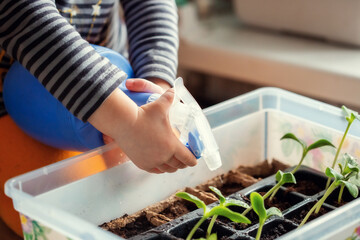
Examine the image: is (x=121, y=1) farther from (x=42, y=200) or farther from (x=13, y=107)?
(x=42, y=200)

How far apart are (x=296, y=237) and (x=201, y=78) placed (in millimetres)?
998

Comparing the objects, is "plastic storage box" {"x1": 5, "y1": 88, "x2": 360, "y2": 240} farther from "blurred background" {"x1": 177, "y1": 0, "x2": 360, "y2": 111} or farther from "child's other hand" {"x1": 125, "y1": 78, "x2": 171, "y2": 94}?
"blurred background" {"x1": 177, "y1": 0, "x2": 360, "y2": 111}

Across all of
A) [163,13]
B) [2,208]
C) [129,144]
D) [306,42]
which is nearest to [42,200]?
[129,144]

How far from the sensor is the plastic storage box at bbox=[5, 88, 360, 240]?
634 millimetres

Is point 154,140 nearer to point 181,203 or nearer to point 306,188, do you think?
point 181,203

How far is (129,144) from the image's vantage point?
2.28 ft

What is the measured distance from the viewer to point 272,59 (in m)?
1.30

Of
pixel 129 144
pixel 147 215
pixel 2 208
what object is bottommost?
pixel 2 208

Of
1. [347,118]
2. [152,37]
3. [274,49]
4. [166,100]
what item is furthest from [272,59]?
[166,100]

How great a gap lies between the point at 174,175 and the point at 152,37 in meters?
0.24

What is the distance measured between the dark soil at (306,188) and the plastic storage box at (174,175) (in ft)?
0.22

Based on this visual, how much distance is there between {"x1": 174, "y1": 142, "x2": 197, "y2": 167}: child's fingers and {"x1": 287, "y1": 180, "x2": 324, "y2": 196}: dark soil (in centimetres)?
16

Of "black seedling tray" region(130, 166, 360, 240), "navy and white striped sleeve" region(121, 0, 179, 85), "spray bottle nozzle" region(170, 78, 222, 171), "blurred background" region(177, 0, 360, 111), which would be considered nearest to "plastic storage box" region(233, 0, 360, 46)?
"blurred background" region(177, 0, 360, 111)

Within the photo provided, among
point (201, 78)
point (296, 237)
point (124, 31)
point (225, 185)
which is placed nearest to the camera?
point (296, 237)
